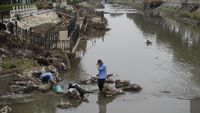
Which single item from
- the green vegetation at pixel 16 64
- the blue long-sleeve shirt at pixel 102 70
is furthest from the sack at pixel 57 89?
the green vegetation at pixel 16 64

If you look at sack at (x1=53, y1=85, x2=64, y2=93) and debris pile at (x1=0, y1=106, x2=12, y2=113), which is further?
sack at (x1=53, y1=85, x2=64, y2=93)

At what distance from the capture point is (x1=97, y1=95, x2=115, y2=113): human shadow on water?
19605 millimetres

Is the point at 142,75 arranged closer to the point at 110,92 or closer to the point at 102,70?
the point at 110,92

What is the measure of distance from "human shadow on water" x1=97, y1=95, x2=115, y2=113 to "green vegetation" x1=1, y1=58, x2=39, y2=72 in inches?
206

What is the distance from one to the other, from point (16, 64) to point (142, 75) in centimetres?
785

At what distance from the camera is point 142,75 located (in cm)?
2783

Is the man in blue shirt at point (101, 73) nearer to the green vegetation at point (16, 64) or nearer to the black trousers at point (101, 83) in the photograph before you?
the black trousers at point (101, 83)

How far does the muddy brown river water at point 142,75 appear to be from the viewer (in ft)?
64.4

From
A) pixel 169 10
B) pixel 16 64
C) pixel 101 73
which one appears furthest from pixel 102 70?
pixel 169 10

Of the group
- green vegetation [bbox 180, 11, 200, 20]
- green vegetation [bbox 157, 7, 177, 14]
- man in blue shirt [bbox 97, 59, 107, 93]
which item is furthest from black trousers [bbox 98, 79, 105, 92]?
green vegetation [bbox 157, 7, 177, 14]

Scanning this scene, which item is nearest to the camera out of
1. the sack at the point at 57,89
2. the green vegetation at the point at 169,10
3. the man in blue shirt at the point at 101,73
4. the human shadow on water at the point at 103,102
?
the human shadow on water at the point at 103,102

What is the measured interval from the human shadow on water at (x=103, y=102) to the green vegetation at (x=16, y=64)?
523cm

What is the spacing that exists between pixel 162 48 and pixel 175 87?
19.9 metres

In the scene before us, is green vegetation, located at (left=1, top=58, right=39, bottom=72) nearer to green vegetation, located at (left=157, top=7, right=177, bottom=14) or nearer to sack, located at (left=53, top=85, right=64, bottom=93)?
sack, located at (left=53, top=85, right=64, bottom=93)
